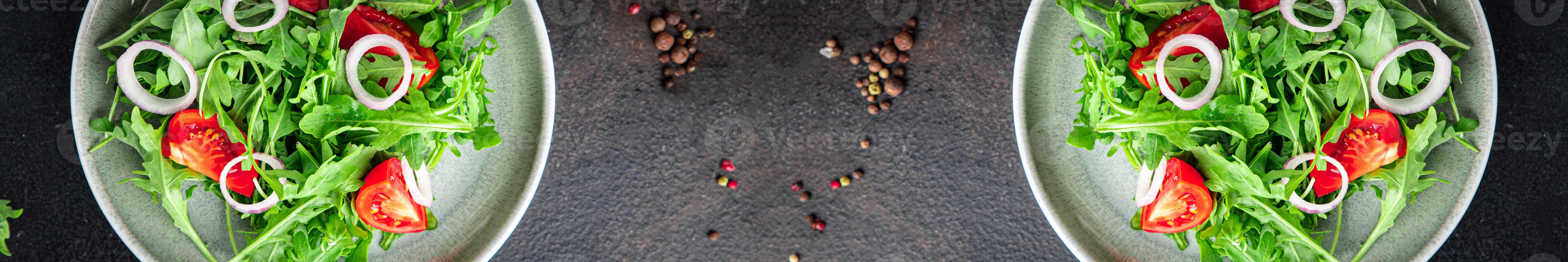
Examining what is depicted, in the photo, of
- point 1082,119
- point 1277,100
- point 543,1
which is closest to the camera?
point 1277,100

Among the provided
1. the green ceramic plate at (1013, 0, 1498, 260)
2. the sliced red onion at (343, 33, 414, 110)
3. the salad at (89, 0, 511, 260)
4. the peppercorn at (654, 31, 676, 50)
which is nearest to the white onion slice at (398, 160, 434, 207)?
the salad at (89, 0, 511, 260)

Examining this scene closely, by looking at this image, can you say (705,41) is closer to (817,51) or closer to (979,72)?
(817,51)

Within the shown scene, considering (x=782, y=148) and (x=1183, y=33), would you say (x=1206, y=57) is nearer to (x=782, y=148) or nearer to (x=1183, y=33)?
(x=1183, y=33)

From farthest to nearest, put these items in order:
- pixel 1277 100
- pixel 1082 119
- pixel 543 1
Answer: pixel 543 1 → pixel 1082 119 → pixel 1277 100

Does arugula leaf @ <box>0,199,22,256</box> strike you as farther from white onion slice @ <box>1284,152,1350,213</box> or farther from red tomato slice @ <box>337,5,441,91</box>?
white onion slice @ <box>1284,152,1350,213</box>

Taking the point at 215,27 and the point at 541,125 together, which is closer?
the point at 215,27

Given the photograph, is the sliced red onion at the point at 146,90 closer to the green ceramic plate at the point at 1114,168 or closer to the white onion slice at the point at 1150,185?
the green ceramic plate at the point at 1114,168

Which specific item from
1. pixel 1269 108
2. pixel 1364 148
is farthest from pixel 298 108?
pixel 1364 148

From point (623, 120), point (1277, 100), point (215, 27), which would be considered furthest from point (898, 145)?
point (215, 27)
